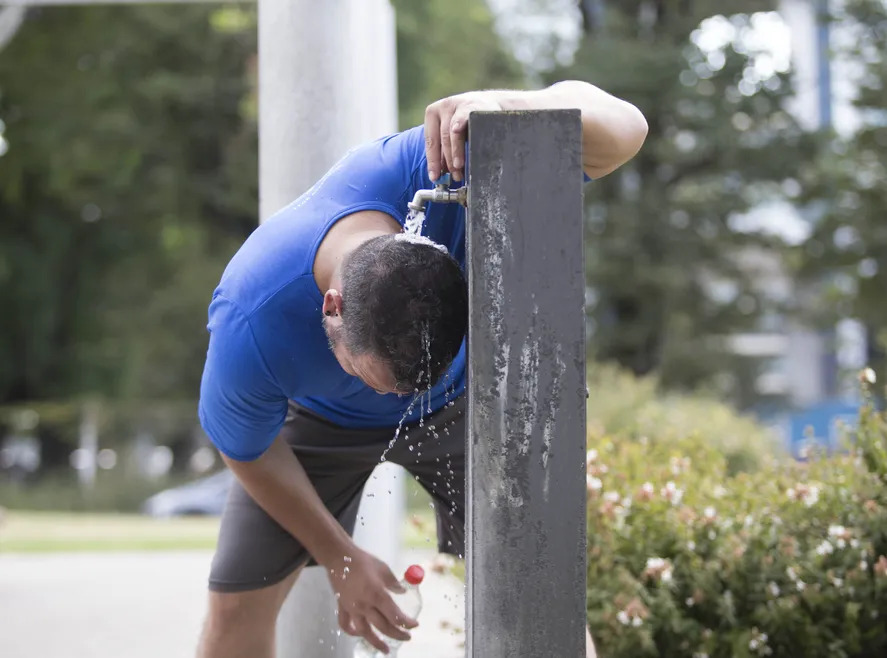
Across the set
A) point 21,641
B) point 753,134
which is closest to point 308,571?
point 21,641

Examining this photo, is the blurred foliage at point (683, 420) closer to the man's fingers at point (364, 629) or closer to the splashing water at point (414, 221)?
the man's fingers at point (364, 629)

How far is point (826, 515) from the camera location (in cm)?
417

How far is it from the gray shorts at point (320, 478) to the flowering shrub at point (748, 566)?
32.5 inches

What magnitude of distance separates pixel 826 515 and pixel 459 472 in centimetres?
153

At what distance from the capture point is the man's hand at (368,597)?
10.5ft

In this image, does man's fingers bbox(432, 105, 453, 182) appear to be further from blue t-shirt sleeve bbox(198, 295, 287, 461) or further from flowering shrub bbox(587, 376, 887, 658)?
flowering shrub bbox(587, 376, 887, 658)

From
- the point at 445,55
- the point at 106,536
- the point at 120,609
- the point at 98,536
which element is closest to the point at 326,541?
the point at 120,609

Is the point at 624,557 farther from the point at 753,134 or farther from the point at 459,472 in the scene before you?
the point at 753,134

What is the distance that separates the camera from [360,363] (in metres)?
2.60

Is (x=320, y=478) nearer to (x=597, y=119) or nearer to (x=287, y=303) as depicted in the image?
(x=287, y=303)

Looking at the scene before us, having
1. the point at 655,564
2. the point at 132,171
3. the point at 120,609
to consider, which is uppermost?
the point at 655,564

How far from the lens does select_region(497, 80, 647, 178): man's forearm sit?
2666 mm

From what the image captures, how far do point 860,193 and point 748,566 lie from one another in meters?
16.7

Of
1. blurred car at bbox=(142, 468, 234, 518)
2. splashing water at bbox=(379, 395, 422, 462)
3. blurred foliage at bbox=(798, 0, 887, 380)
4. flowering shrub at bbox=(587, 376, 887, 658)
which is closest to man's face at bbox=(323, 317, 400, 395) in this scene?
splashing water at bbox=(379, 395, 422, 462)
